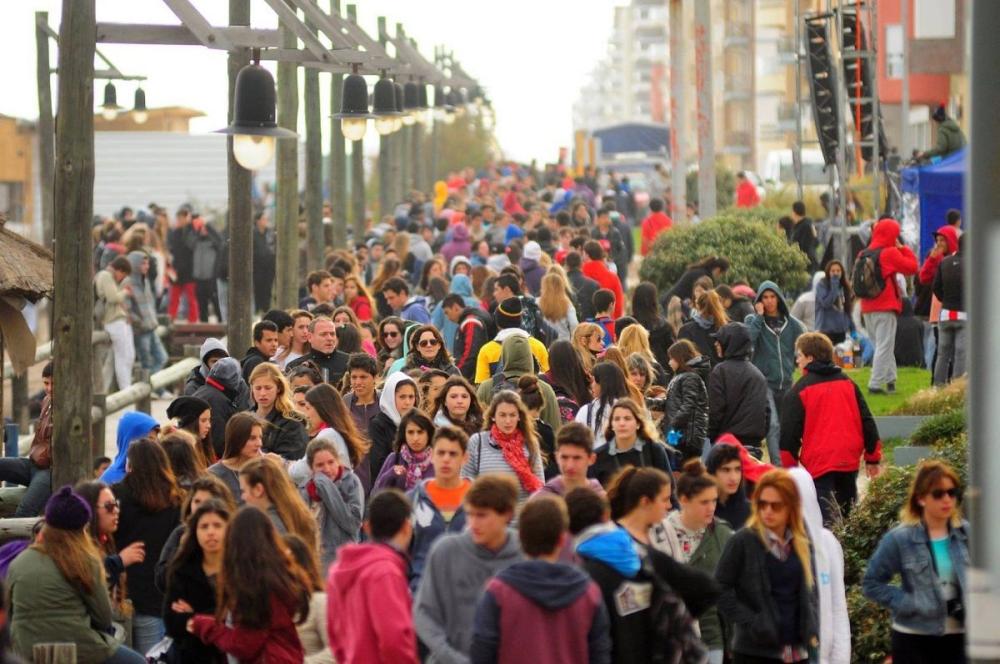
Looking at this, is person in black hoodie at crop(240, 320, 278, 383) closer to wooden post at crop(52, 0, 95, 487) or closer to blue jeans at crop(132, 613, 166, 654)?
wooden post at crop(52, 0, 95, 487)

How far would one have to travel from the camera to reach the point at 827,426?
13.5 meters

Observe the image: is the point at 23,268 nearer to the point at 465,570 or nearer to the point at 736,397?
the point at 736,397

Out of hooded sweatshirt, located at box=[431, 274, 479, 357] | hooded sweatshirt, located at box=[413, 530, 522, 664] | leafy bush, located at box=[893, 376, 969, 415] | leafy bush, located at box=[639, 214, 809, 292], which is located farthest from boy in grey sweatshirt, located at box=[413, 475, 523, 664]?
leafy bush, located at box=[639, 214, 809, 292]

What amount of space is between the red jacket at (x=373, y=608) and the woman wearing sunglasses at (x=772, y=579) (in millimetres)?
1685

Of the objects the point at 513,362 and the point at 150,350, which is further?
the point at 150,350

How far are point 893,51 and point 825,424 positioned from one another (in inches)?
1990

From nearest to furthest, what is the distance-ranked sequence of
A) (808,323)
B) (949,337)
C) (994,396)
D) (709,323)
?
1. (994,396)
2. (709,323)
3. (949,337)
4. (808,323)

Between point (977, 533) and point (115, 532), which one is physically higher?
point (977, 533)

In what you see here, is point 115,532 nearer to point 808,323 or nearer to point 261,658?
point 261,658

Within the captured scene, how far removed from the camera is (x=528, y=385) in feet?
42.2

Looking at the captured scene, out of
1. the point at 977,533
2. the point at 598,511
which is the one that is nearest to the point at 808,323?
the point at 598,511

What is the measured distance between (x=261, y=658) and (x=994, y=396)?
15.5 feet

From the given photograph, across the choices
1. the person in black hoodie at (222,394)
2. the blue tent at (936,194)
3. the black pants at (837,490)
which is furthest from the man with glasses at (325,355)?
the blue tent at (936,194)

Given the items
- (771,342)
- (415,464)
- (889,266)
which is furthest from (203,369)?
(889,266)
